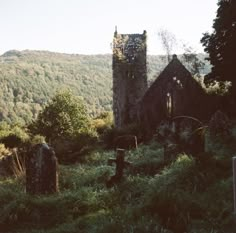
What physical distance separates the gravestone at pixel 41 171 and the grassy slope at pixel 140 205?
1.96 ft

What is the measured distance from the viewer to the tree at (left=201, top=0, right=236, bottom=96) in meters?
27.3

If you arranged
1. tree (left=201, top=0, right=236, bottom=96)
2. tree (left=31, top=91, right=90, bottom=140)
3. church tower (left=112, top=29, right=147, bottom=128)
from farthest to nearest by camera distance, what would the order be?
→ tree (left=31, top=91, right=90, bottom=140)
church tower (left=112, top=29, right=147, bottom=128)
tree (left=201, top=0, right=236, bottom=96)

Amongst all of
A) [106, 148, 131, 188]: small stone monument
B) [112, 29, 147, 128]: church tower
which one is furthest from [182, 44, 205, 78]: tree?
[106, 148, 131, 188]: small stone monument

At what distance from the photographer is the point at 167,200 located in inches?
411

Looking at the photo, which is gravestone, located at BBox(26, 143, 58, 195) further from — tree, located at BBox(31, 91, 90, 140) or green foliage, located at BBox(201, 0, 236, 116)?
tree, located at BBox(31, 91, 90, 140)

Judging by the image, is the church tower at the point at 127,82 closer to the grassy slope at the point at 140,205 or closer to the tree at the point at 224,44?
the tree at the point at 224,44

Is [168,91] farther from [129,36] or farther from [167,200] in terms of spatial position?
[167,200]

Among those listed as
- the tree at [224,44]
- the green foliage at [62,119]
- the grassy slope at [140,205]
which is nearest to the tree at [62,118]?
the green foliage at [62,119]

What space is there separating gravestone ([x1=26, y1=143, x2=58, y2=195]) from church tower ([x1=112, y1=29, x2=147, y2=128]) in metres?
23.1

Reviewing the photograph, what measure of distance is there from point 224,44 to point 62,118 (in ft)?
98.3

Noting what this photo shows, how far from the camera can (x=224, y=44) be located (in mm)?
28250

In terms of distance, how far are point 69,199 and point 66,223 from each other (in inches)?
70.9

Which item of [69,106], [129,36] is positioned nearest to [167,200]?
[129,36]

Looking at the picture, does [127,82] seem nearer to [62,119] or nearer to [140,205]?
[62,119]
